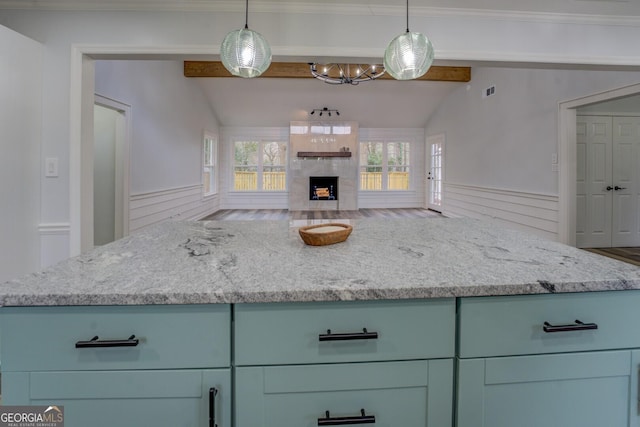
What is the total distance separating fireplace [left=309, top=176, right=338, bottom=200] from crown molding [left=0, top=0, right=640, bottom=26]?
7015 mm

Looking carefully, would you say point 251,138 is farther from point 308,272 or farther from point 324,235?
point 308,272

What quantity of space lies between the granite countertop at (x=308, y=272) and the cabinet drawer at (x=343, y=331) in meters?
0.04

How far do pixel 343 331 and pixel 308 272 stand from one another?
218 millimetres

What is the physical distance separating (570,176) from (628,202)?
137 cm

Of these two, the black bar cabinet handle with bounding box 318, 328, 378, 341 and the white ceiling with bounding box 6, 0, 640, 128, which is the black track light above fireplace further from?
the black bar cabinet handle with bounding box 318, 328, 378, 341

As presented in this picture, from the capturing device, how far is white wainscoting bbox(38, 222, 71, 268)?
2.57 m

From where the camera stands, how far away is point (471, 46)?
281 cm

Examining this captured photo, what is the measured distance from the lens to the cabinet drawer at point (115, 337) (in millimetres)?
898

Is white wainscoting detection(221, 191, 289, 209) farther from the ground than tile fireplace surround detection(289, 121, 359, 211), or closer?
closer

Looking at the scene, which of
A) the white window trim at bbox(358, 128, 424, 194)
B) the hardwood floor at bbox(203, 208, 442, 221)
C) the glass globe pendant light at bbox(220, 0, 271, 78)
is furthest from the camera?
the white window trim at bbox(358, 128, 424, 194)

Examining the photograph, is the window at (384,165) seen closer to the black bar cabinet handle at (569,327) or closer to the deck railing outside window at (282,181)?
the deck railing outside window at (282,181)

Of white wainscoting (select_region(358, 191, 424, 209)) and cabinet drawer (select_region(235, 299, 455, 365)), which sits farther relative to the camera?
white wainscoting (select_region(358, 191, 424, 209))

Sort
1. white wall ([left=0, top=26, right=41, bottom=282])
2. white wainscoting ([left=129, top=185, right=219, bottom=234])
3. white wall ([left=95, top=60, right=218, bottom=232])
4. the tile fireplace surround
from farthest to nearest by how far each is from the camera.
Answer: the tile fireplace surround, white wainscoting ([left=129, top=185, right=219, bottom=234]), white wall ([left=95, top=60, right=218, bottom=232]), white wall ([left=0, top=26, right=41, bottom=282])

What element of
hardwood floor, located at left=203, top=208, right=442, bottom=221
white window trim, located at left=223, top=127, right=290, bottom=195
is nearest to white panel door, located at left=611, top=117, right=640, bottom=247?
hardwood floor, located at left=203, top=208, right=442, bottom=221
